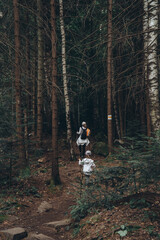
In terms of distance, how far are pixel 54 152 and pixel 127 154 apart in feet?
21.0

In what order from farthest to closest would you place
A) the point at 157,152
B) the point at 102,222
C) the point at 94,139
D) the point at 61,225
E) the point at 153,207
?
the point at 94,139
the point at 61,225
the point at 102,222
the point at 153,207
the point at 157,152

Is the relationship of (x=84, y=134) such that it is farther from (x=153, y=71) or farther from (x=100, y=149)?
(x=153, y=71)

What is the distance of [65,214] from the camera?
8.83m

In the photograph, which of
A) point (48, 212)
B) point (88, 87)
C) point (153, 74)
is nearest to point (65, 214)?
point (48, 212)

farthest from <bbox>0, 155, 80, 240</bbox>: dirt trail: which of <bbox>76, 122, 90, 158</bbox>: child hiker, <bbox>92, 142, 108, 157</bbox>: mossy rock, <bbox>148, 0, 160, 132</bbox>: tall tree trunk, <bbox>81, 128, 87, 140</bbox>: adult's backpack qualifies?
<bbox>92, 142, 108, 157</bbox>: mossy rock

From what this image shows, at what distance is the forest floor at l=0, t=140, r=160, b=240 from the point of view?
5191mm

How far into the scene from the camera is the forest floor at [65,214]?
17.0 feet

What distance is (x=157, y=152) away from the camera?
16.6 feet

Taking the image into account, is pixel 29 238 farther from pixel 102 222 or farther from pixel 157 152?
pixel 157 152

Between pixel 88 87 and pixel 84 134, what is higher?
pixel 88 87

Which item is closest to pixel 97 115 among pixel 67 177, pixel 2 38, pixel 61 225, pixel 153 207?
pixel 67 177

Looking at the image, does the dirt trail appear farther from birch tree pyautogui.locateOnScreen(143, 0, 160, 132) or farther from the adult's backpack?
birch tree pyautogui.locateOnScreen(143, 0, 160, 132)

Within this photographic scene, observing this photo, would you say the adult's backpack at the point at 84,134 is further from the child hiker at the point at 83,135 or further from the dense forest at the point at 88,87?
the dense forest at the point at 88,87

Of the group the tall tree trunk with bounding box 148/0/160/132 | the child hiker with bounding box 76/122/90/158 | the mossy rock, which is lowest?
the mossy rock
